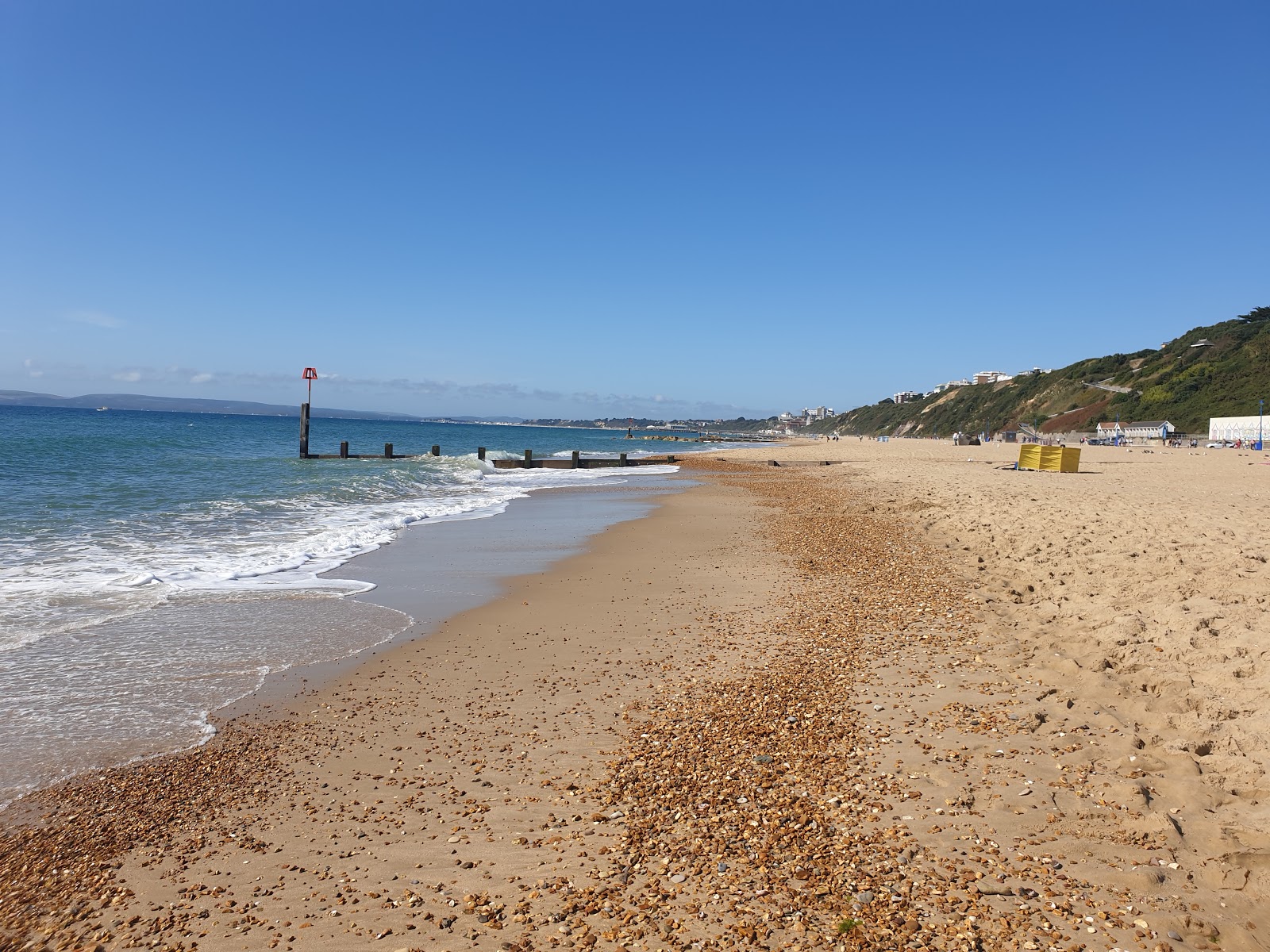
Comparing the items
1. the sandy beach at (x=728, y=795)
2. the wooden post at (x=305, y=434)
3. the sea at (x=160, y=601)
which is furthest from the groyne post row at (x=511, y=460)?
the sandy beach at (x=728, y=795)

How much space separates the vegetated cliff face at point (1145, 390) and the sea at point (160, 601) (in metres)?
64.0

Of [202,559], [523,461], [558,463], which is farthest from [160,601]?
[558,463]

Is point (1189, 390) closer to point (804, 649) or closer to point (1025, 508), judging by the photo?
point (1025, 508)

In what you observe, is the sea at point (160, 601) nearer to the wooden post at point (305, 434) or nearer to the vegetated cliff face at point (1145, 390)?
the wooden post at point (305, 434)

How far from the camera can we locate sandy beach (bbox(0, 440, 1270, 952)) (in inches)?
117

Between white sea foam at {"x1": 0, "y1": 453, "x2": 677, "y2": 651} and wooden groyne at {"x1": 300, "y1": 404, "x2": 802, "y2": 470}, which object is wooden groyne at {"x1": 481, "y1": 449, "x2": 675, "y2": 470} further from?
white sea foam at {"x1": 0, "y1": 453, "x2": 677, "y2": 651}

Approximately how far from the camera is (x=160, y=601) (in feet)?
27.2

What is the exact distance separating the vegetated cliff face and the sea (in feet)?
210

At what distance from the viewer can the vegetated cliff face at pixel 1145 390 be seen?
59562mm

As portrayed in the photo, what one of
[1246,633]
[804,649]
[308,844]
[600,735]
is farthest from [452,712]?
[1246,633]

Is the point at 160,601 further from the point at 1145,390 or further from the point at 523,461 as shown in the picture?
the point at 1145,390

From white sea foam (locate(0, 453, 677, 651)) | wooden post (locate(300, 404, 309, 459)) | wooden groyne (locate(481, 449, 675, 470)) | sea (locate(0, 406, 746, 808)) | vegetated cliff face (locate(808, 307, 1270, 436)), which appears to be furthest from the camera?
vegetated cliff face (locate(808, 307, 1270, 436))

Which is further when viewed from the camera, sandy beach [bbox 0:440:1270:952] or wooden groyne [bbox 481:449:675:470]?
wooden groyne [bbox 481:449:675:470]

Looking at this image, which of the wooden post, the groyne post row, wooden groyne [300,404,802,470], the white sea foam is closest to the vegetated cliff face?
wooden groyne [300,404,802,470]
